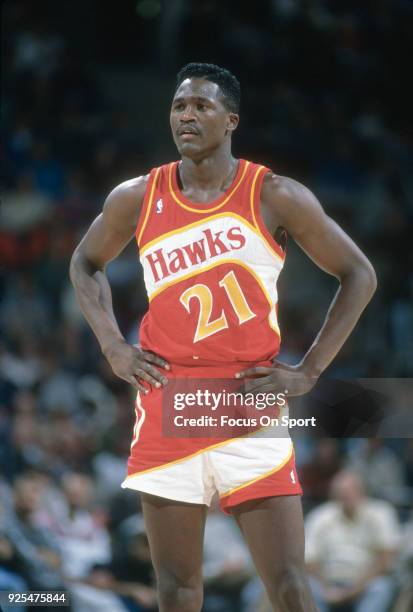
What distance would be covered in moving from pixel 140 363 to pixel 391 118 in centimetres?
797

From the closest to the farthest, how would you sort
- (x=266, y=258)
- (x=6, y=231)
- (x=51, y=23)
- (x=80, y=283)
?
(x=266, y=258)
(x=80, y=283)
(x=6, y=231)
(x=51, y=23)

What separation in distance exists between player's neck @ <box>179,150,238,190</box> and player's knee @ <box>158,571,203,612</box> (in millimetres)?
1295

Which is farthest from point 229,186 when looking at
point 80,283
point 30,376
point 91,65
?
point 91,65

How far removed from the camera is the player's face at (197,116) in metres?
3.42

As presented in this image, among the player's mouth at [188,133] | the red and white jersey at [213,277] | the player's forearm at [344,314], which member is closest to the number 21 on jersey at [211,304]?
the red and white jersey at [213,277]

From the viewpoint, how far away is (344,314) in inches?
136

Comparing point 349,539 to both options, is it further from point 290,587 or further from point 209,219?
point 209,219

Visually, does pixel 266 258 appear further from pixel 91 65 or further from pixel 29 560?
pixel 91 65

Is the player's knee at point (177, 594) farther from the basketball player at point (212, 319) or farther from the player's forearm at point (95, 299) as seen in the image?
the player's forearm at point (95, 299)

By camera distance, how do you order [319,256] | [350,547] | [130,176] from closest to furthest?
[319,256]
[350,547]
[130,176]

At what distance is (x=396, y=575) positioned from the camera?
577 centimetres

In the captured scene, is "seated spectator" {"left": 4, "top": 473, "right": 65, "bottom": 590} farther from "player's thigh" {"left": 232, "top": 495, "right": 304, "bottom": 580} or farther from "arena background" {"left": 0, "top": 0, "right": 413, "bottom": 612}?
"player's thigh" {"left": 232, "top": 495, "right": 304, "bottom": 580}

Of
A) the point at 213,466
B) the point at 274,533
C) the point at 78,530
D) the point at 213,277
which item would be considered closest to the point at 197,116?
the point at 213,277

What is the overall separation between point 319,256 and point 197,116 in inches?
24.3
